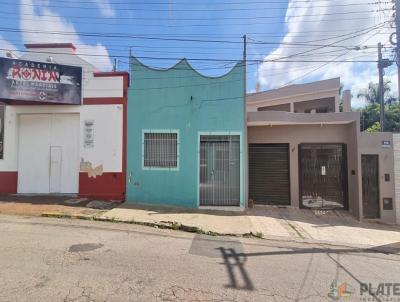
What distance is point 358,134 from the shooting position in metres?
12.2

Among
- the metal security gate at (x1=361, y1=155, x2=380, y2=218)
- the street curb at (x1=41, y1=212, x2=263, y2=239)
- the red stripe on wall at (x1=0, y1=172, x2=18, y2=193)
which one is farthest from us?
the red stripe on wall at (x1=0, y1=172, x2=18, y2=193)

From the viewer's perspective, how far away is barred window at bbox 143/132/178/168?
12.3m

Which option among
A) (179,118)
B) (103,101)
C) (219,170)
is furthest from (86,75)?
(219,170)

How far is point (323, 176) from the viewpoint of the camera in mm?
13234

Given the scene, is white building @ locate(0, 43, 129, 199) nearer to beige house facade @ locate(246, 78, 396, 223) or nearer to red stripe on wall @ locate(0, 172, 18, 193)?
red stripe on wall @ locate(0, 172, 18, 193)

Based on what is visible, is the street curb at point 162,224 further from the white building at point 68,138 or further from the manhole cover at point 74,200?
the white building at point 68,138

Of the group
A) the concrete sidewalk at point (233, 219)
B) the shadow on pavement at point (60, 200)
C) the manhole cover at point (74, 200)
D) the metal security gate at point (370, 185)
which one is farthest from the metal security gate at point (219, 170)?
the metal security gate at point (370, 185)

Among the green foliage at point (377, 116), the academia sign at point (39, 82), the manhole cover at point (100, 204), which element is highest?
the green foliage at point (377, 116)

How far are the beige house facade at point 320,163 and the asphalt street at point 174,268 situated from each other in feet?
17.0

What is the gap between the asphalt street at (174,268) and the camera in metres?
4.46

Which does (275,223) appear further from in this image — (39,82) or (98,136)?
(39,82)

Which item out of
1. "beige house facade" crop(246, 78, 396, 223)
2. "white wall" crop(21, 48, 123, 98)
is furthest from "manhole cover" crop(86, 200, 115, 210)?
"beige house facade" crop(246, 78, 396, 223)

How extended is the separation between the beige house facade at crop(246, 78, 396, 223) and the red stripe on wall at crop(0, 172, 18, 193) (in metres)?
9.49

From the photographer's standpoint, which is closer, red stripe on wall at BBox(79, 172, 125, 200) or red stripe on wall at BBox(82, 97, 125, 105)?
red stripe on wall at BBox(79, 172, 125, 200)
